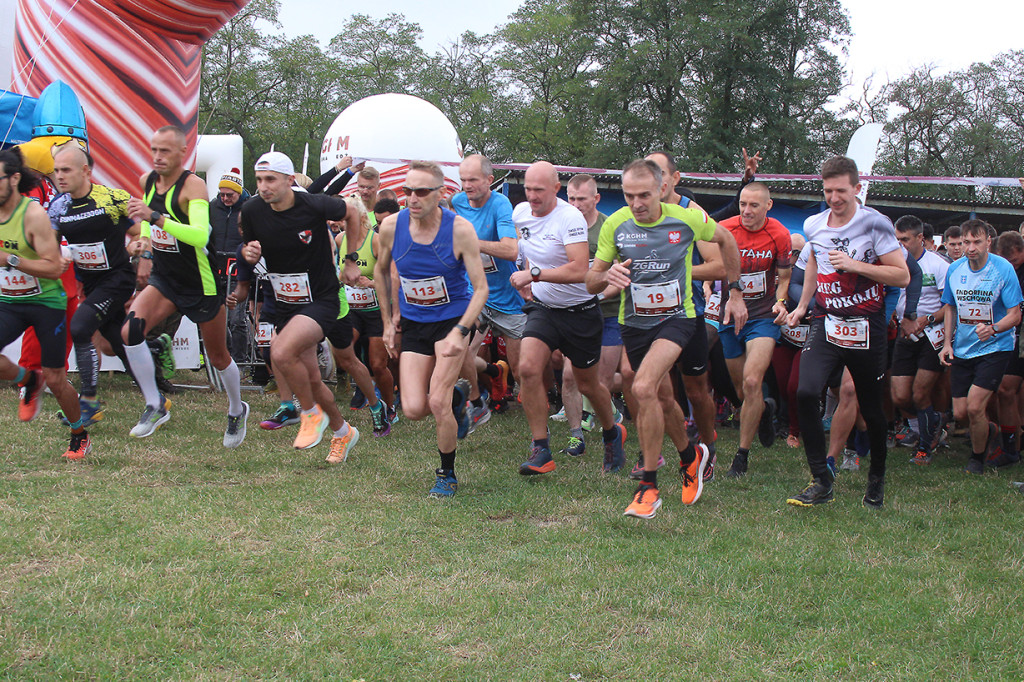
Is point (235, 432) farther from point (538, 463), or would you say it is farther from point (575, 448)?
point (575, 448)

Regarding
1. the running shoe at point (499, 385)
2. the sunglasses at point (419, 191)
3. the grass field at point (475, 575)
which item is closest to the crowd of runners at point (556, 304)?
the sunglasses at point (419, 191)

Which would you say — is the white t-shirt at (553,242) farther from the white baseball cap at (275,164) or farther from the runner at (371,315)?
the runner at (371,315)

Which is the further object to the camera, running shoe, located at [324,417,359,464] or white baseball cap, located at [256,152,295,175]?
running shoe, located at [324,417,359,464]

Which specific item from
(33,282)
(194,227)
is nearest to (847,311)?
(194,227)

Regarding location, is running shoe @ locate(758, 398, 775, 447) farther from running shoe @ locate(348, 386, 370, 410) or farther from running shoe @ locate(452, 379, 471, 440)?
running shoe @ locate(348, 386, 370, 410)

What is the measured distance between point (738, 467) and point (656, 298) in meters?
1.77

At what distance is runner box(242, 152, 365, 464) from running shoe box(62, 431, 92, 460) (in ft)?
4.53

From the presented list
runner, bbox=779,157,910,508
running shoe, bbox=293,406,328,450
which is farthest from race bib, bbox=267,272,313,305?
runner, bbox=779,157,910,508

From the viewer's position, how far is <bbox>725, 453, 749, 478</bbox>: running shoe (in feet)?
20.7

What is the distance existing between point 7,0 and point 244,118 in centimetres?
2882

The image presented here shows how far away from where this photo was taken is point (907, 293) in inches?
279

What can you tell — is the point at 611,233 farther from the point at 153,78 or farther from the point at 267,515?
the point at 153,78

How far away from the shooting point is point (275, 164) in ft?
18.9

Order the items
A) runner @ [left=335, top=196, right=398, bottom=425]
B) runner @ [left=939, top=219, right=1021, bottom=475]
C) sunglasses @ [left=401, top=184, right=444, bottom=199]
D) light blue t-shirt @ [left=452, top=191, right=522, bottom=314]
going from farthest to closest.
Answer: runner @ [left=335, top=196, right=398, bottom=425] < runner @ [left=939, top=219, right=1021, bottom=475] < light blue t-shirt @ [left=452, top=191, right=522, bottom=314] < sunglasses @ [left=401, top=184, right=444, bottom=199]
